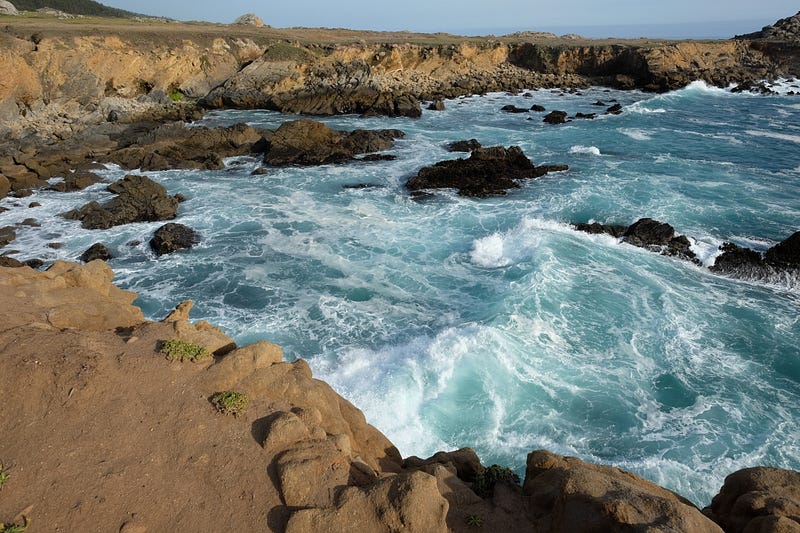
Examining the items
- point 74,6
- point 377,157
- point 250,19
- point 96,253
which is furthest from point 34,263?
point 74,6

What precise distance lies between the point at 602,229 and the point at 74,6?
14230 centimetres

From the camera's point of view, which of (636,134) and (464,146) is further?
(636,134)

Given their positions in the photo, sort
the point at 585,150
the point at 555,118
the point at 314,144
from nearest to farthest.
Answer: the point at 314,144 < the point at 585,150 < the point at 555,118

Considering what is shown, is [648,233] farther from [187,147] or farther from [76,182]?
[76,182]

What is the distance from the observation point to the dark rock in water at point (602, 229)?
20861 mm

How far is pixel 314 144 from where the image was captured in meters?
32.3

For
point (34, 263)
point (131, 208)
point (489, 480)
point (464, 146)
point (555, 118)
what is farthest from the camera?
point (555, 118)

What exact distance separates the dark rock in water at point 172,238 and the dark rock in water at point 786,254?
23489mm

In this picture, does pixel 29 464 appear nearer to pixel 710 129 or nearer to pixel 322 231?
pixel 322 231

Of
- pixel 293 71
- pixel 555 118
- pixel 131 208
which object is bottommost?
pixel 131 208

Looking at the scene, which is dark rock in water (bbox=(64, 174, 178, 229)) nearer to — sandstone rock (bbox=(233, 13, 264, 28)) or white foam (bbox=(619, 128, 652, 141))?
white foam (bbox=(619, 128, 652, 141))

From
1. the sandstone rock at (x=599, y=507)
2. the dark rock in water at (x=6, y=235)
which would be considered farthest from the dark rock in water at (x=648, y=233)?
the dark rock in water at (x=6, y=235)

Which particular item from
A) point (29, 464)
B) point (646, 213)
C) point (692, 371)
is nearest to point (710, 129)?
point (646, 213)

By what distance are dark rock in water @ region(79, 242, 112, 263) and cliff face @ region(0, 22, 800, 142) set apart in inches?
748
